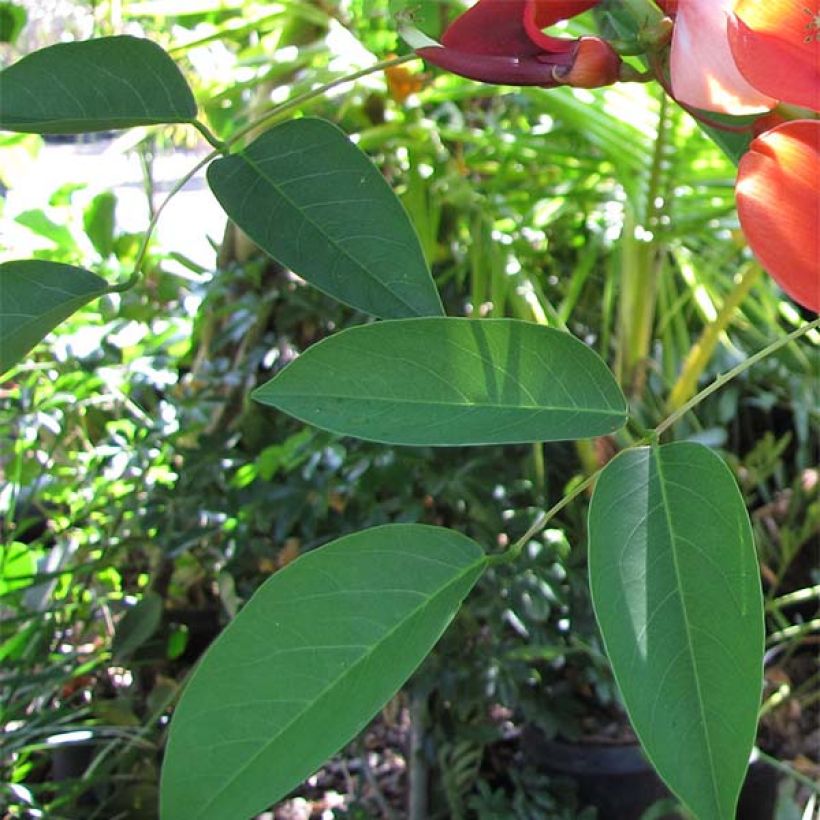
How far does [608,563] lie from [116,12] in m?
0.73

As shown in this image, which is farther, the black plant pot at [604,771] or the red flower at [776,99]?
the black plant pot at [604,771]

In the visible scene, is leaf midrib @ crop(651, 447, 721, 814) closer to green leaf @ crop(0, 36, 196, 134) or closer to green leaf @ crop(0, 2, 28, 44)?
green leaf @ crop(0, 36, 196, 134)

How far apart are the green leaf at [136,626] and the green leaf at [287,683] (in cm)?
55

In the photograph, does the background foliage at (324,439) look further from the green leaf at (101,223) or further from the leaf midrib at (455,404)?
the leaf midrib at (455,404)

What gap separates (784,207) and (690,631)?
0.07 m

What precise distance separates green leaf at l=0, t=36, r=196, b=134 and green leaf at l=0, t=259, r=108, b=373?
3cm

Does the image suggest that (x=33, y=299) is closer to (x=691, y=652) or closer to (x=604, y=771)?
(x=691, y=652)

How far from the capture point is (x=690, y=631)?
0.15 meters

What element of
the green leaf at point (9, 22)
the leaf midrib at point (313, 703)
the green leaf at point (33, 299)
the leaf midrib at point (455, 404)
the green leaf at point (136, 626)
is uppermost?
the green leaf at point (9, 22)

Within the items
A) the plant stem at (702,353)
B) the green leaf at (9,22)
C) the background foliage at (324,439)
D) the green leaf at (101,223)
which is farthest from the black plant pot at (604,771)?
the green leaf at (9,22)

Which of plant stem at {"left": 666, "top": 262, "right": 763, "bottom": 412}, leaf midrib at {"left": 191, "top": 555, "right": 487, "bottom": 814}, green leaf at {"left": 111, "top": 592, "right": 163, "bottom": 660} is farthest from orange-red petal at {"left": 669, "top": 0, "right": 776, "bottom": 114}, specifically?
green leaf at {"left": 111, "top": 592, "right": 163, "bottom": 660}

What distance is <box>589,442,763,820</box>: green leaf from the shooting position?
0.48 ft

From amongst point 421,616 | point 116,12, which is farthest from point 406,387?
point 116,12

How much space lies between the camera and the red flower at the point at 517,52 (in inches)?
6.8
